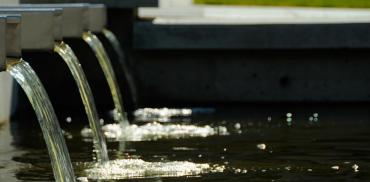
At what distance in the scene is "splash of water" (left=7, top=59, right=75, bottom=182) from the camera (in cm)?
763

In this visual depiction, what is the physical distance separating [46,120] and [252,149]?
2627mm

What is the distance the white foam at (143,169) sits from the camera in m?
8.55

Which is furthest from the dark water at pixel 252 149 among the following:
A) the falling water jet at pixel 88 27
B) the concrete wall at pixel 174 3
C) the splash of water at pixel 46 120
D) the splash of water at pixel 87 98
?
the concrete wall at pixel 174 3

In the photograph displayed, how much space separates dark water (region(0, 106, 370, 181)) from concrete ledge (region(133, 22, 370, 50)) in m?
1.02

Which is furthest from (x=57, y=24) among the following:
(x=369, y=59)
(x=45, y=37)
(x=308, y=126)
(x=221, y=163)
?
(x=369, y=59)

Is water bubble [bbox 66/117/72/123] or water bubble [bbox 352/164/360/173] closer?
water bubble [bbox 352/164/360/173]

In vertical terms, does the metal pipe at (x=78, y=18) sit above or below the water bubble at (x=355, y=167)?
above

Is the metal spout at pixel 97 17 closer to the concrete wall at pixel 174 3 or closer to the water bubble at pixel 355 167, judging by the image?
the water bubble at pixel 355 167

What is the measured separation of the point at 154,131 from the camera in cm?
1125

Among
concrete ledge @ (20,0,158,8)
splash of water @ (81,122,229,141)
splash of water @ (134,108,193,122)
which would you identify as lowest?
splash of water @ (81,122,229,141)

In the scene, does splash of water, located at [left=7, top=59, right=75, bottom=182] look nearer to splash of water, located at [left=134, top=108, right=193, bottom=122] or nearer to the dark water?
the dark water

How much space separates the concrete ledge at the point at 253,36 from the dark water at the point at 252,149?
40.3 inches

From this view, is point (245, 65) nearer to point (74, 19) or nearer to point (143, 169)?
point (74, 19)

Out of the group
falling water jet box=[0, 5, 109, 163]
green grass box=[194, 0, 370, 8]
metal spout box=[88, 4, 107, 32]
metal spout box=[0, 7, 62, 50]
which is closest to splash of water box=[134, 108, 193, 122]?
metal spout box=[88, 4, 107, 32]
